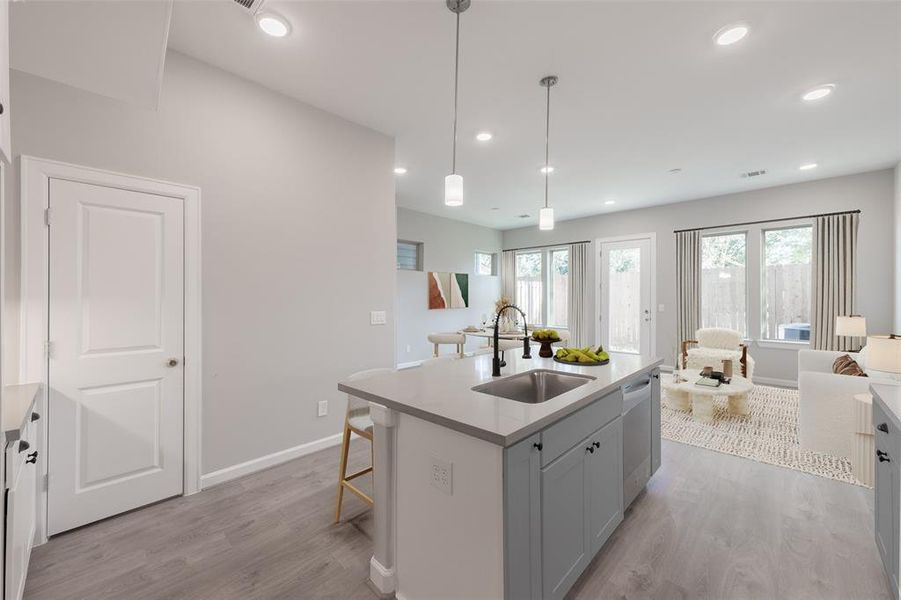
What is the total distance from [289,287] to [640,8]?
116 inches

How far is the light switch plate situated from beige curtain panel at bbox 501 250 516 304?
732cm

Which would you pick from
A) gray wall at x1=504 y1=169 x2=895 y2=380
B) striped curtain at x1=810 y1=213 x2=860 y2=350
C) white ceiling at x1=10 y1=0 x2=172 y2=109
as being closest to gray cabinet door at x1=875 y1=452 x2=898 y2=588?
white ceiling at x1=10 y1=0 x2=172 y2=109

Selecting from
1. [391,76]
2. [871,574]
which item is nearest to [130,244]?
[391,76]

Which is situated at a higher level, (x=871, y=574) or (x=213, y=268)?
(x=213, y=268)

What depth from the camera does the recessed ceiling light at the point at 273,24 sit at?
2.19 m

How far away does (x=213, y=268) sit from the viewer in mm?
2650

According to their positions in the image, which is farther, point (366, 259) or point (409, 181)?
point (409, 181)

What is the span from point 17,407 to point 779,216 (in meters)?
7.89

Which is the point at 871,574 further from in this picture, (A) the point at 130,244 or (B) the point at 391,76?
(A) the point at 130,244

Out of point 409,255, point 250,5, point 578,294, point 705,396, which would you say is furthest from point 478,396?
point 578,294

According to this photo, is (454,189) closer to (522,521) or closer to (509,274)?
(522,521)

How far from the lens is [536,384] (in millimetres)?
2318

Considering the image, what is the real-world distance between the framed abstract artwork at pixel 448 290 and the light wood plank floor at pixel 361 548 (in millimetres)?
4803

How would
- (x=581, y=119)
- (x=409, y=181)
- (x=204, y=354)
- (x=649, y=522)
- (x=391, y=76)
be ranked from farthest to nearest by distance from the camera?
(x=409, y=181), (x=581, y=119), (x=391, y=76), (x=204, y=354), (x=649, y=522)
